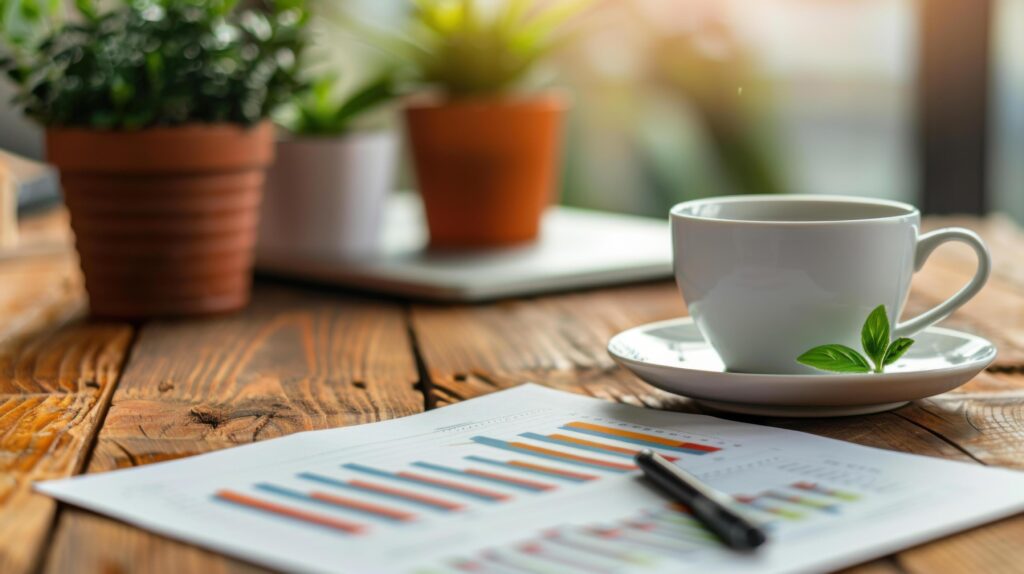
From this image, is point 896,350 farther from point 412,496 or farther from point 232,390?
point 232,390

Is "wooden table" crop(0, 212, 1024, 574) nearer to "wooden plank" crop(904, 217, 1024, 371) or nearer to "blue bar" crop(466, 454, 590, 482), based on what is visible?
"wooden plank" crop(904, 217, 1024, 371)

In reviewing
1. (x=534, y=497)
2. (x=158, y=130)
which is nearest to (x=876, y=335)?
(x=534, y=497)

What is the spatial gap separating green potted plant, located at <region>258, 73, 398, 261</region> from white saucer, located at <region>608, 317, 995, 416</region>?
0.56 meters

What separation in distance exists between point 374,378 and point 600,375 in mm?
155

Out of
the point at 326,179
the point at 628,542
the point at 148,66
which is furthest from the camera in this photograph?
the point at 326,179

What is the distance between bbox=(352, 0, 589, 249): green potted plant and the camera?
127 cm

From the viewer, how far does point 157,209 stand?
3.35 ft

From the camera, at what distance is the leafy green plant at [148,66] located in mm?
973

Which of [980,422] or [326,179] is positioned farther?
[326,179]

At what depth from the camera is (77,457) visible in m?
0.61

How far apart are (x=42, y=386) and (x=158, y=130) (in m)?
0.29

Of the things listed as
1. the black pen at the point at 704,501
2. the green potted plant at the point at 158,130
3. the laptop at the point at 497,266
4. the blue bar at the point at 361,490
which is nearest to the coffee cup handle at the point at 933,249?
the black pen at the point at 704,501

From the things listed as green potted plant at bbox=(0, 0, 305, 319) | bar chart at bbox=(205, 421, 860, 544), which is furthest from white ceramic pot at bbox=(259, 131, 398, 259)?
bar chart at bbox=(205, 421, 860, 544)

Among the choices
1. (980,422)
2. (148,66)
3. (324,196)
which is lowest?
(980,422)
